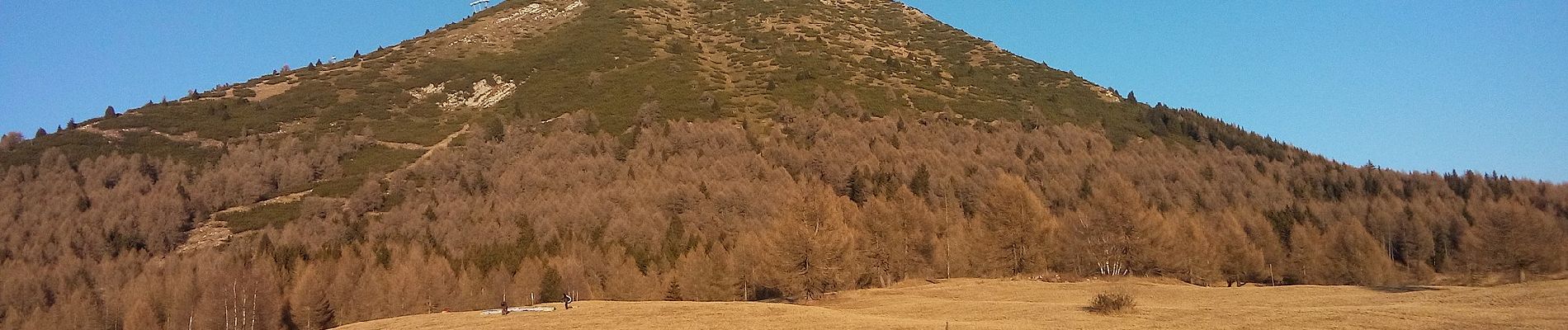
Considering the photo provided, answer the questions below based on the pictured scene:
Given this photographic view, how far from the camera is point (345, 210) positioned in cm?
9944

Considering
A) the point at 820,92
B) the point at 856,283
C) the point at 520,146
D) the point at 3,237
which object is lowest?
the point at 856,283

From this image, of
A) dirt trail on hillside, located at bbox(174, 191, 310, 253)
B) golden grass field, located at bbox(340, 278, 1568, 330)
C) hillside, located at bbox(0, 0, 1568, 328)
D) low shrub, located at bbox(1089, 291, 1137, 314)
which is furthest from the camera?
dirt trail on hillside, located at bbox(174, 191, 310, 253)

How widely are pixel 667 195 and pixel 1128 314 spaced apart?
67.9 metres

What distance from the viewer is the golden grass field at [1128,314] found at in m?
28.2

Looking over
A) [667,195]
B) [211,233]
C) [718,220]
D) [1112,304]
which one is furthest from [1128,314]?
[211,233]

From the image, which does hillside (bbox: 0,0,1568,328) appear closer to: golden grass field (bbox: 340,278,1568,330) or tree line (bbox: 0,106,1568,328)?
tree line (bbox: 0,106,1568,328)

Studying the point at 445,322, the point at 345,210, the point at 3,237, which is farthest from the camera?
the point at 345,210

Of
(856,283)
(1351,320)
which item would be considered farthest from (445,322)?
(1351,320)

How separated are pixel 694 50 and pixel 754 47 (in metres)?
13.0

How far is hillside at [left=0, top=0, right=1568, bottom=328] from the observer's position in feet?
231

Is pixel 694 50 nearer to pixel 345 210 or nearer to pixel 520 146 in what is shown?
pixel 520 146

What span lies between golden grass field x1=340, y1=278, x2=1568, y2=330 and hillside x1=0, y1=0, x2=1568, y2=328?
445 inches

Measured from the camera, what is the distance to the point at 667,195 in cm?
9619

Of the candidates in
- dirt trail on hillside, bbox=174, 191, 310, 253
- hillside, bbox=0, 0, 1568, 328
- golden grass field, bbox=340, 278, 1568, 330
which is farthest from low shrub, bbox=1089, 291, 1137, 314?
dirt trail on hillside, bbox=174, 191, 310, 253
